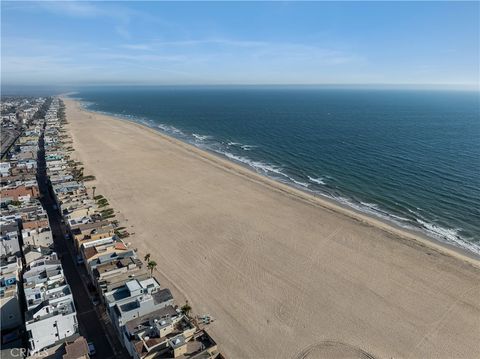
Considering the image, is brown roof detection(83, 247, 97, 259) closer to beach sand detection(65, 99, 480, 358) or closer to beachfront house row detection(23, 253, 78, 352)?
beachfront house row detection(23, 253, 78, 352)

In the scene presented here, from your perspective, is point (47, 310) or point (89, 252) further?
point (89, 252)

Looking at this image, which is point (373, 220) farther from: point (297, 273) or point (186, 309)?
point (186, 309)

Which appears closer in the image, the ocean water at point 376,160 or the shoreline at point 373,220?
the shoreline at point 373,220

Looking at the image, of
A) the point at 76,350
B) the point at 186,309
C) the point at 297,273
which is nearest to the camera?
the point at 76,350

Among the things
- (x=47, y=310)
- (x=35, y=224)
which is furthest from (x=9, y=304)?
(x=35, y=224)

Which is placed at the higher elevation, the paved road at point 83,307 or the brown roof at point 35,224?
the brown roof at point 35,224

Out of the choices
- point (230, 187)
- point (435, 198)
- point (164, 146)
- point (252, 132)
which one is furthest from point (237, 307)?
point (252, 132)

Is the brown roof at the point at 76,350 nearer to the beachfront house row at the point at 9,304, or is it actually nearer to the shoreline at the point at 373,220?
the beachfront house row at the point at 9,304

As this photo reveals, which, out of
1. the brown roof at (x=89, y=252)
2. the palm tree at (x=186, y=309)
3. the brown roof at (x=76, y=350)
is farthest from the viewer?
the brown roof at (x=89, y=252)

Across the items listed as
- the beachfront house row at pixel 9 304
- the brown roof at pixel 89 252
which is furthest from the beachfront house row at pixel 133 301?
the beachfront house row at pixel 9 304

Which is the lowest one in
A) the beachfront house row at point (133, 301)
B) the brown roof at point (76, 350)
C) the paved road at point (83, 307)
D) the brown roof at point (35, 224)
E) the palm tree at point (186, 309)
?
the paved road at point (83, 307)
